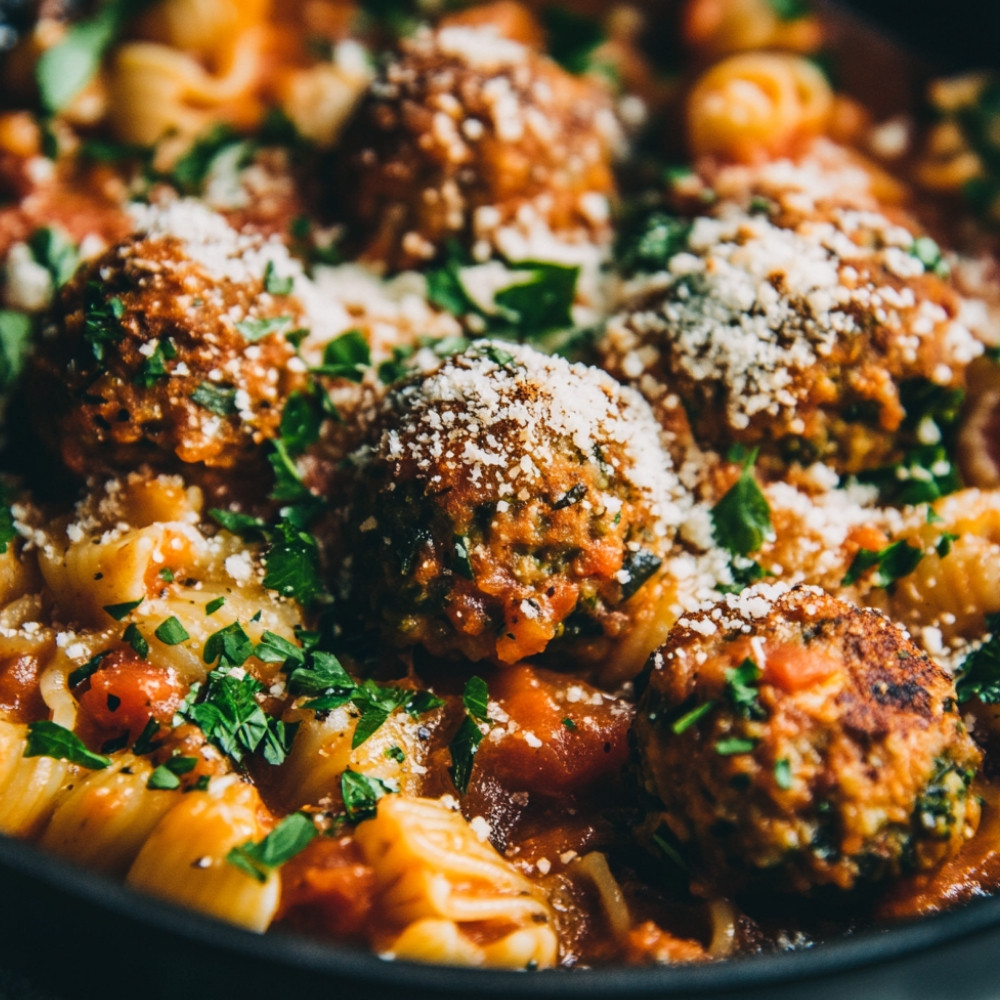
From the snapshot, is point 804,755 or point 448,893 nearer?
point 804,755

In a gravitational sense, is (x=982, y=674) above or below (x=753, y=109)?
below

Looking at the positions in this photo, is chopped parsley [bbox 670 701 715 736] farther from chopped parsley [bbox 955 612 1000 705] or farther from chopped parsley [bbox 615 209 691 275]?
chopped parsley [bbox 615 209 691 275]

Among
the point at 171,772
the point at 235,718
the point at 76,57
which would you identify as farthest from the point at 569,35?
the point at 171,772

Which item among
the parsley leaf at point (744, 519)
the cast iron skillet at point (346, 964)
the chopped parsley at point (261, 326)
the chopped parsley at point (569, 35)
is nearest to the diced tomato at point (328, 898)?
the cast iron skillet at point (346, 964)

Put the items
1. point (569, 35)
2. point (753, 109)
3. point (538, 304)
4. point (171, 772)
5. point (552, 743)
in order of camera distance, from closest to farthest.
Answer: point (171, 772) < point (552, 743) < point (538, 304) < point (753, 109) < point (569, 35)

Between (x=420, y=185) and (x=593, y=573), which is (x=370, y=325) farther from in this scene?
(x=593, y=573)

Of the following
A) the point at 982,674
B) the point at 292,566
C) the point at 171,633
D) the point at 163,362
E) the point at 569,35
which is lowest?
the point at 171,633

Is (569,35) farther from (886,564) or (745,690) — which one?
(745,690)
